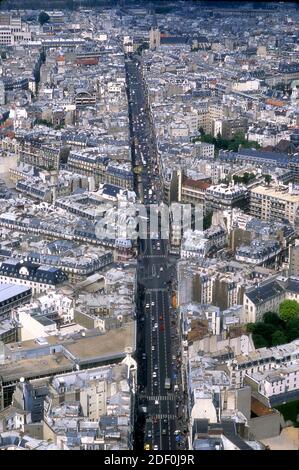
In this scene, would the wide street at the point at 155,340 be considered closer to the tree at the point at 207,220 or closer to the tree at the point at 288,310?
the tree at the point at 207,220

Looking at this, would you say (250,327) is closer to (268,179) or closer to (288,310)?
(288,310)

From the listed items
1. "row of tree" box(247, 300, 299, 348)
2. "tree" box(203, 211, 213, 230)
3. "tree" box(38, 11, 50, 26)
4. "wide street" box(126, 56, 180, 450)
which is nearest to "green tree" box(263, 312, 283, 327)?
"row of tree" box(247, 300, 299, 348)

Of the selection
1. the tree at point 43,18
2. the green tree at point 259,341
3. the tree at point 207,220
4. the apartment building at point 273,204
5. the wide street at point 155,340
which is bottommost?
the wide street at point 155,340

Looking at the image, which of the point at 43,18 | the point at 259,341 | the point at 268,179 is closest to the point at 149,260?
the point at 259,341

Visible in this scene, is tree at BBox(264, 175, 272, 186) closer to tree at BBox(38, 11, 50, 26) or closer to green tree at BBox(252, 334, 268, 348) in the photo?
green tree at BBox(252, 334, 268, 348)

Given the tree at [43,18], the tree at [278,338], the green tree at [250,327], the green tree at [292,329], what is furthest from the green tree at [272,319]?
the tree at [43,18]
